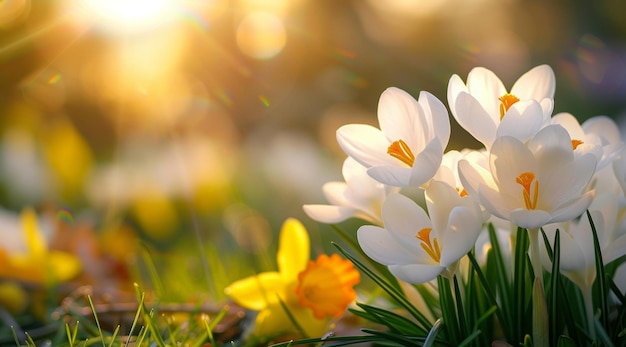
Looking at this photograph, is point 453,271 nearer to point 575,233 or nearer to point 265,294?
point 575,233

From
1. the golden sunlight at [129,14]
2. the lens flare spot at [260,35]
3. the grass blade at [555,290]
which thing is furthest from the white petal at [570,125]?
the lens flare spot at [260,35]


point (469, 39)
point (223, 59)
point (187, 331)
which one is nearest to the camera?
point (187, 331)

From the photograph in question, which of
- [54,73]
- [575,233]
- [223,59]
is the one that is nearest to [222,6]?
[223,59]

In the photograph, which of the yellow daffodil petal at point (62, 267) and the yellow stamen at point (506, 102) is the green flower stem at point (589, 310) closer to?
the yellow stamen at point (506, 102)

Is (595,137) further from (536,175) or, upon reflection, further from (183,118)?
(183,118)

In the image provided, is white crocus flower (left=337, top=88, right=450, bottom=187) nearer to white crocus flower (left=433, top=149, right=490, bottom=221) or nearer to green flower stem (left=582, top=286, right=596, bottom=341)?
white crocus flower (left=433, top=149, right=490, bottom=221)

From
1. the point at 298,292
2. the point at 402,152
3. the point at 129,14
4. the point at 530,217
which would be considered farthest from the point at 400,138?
the point at 129,14

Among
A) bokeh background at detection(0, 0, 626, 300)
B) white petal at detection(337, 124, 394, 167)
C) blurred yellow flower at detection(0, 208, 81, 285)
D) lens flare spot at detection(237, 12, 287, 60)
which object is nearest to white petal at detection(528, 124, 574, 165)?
white petal at detection(337, 124, 394, 167)
